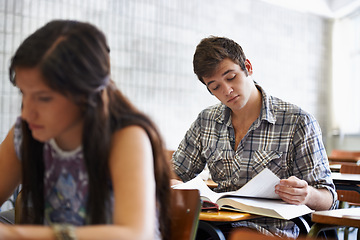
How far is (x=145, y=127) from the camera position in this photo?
0.91m

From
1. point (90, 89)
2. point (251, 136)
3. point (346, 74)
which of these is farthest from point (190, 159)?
point (346, 74)

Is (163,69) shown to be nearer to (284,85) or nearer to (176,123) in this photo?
(176,123)

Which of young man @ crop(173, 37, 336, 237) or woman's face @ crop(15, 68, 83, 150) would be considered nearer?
woman's face @ crop(15, 68, 83, 150)

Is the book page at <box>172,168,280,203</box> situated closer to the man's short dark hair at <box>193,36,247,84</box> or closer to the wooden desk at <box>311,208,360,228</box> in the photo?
the wooden desk at <box>311,208,360,228</box>

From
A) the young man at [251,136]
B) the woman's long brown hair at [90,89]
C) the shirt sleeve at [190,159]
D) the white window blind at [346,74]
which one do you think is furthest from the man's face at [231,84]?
the white window blind at [346,74]

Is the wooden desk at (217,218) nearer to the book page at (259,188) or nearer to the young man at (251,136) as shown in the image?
the book page at (259,188)

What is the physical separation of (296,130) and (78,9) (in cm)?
400

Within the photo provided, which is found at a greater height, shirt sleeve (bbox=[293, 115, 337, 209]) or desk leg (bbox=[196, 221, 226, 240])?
shirt sleeve (bbox=[293, 115, 337, 209])

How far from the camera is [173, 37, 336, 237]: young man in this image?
1.66 m

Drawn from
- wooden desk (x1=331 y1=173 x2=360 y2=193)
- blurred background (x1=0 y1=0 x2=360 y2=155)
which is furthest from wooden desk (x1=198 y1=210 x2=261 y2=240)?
blurred background (x1=0 y1=0 x2=360 y2=155)

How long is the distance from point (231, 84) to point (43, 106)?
1065mm

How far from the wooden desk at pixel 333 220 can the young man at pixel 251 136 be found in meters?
0.22

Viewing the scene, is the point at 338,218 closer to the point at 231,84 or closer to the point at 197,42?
the point at 231,84

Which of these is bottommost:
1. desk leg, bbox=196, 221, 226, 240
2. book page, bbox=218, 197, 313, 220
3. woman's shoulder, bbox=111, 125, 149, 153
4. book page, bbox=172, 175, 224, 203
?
desk leg, bbox=196, 221, 226, 240
